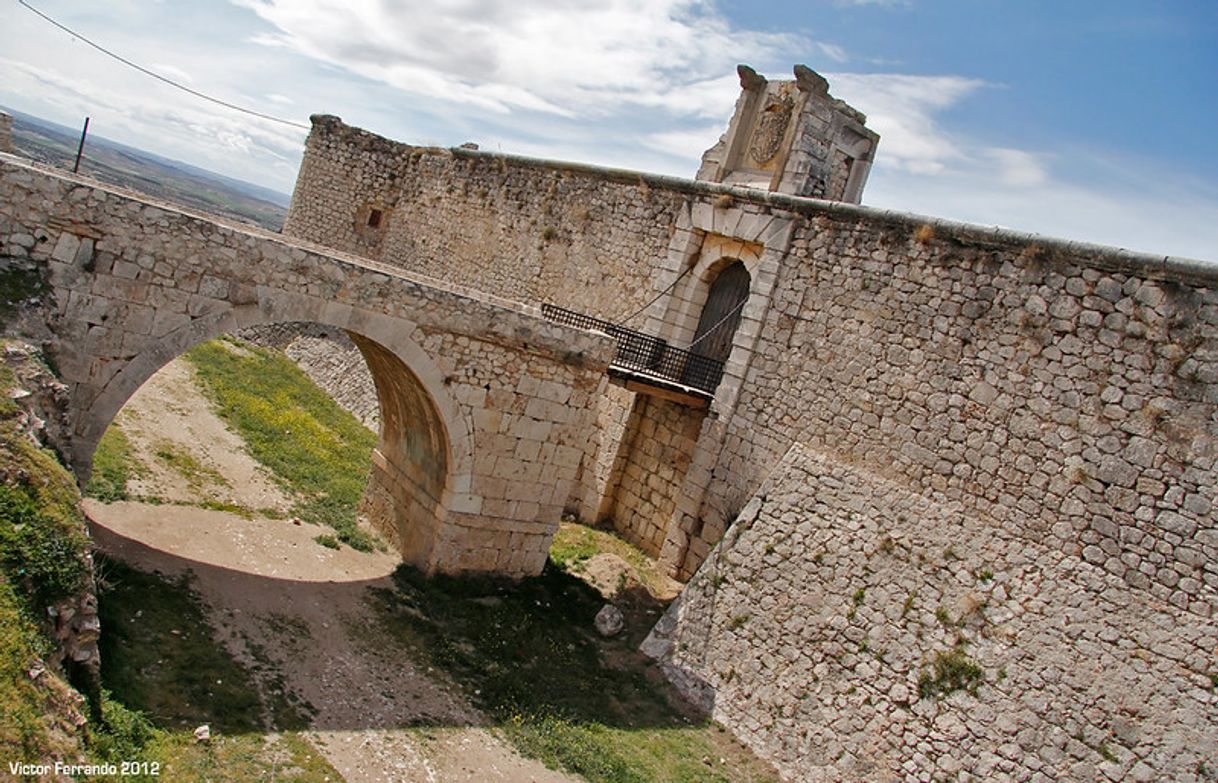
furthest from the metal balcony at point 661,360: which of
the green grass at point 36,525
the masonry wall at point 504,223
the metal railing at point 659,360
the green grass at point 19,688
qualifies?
the green grass at point 19,688

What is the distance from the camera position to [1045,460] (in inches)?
386

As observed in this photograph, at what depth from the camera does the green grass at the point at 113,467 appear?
36.8 feet

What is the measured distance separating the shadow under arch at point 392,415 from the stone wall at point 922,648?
3.61 meters

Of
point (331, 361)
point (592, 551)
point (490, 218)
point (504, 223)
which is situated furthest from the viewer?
point (331, 361)

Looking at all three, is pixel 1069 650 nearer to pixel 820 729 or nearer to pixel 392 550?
pixel 820 729

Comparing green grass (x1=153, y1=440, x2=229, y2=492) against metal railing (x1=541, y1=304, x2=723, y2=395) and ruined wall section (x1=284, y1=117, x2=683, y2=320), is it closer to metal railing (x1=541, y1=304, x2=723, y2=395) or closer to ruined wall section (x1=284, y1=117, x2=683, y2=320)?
metal railing (x1=541, y1=304, x2=723, y2=395)

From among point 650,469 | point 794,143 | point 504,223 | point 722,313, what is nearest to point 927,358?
point 722,313

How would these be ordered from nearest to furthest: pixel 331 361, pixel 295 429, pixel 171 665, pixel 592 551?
pixel 171 665 → pixel 592 551 → pixel 295 429 → pixel 331 361

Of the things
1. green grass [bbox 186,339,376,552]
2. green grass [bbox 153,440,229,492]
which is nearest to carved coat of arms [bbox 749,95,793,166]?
green grass [bbox 186,339,376,552]

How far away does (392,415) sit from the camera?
520 inches

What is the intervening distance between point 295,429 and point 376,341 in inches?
288

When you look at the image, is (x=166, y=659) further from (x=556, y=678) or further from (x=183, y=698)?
(x=556, y=678)

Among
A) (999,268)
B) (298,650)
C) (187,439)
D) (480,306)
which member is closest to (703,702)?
(298,650)

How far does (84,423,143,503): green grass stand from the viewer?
1123 cm
